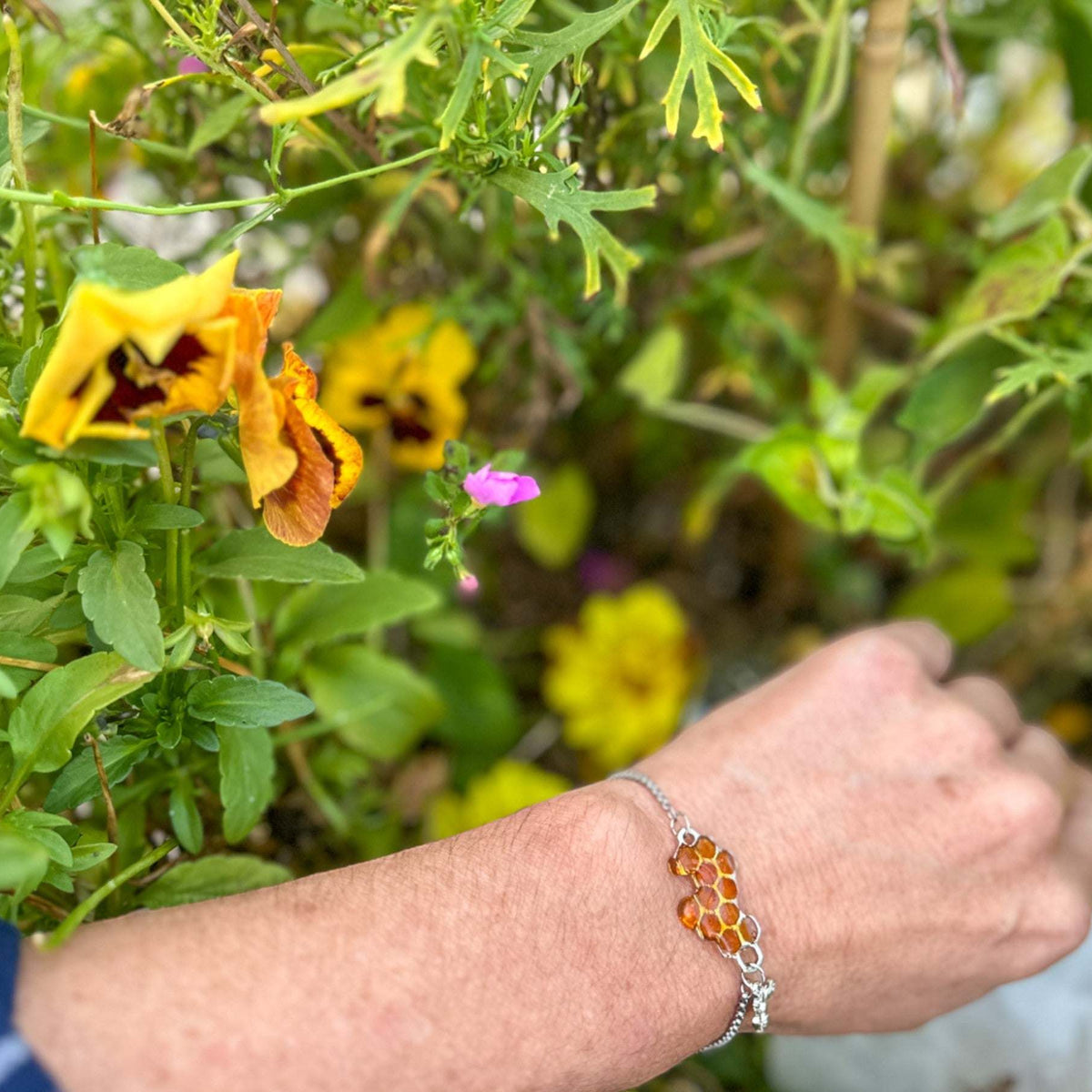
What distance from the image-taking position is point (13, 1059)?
16.8 inches

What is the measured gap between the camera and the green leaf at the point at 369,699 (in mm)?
716

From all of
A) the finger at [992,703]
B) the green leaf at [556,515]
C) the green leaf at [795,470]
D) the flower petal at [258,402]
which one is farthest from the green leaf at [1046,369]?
the green leaf at [556,515]

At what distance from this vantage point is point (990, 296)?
2.45 feet

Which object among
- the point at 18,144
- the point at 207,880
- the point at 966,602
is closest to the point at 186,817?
the point at 207,880

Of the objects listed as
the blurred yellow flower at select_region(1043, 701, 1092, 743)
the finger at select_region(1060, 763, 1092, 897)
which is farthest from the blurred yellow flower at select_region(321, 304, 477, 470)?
the blurred yellow flower at select_region(1043, 701, 1092, 743)

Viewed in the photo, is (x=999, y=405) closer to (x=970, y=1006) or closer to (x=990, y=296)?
(x=990, y=296)

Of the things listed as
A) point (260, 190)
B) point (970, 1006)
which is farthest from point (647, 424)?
point (970, 1006)

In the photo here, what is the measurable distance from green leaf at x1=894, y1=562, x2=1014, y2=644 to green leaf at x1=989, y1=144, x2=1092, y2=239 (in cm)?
47

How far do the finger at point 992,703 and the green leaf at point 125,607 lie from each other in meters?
0.61

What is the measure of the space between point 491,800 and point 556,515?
0.35 meters

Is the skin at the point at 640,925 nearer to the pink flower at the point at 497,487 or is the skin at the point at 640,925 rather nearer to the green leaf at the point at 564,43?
the pink flower at the point at 497,487

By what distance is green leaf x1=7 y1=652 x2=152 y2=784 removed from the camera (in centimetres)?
49

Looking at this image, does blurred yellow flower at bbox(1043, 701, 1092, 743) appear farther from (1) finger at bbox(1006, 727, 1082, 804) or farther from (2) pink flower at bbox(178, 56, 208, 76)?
(2) pink flower at bbox(178, 56, 208, 76)

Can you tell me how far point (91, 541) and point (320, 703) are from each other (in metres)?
0.25
